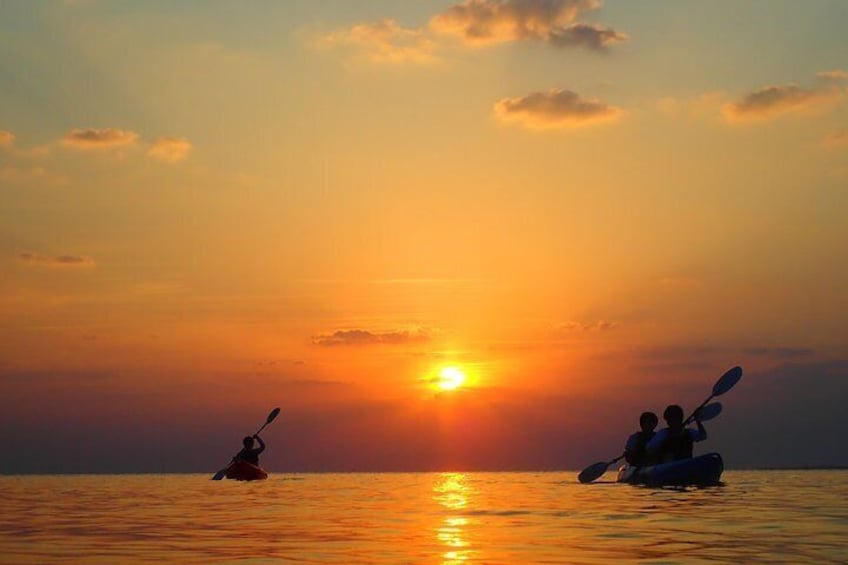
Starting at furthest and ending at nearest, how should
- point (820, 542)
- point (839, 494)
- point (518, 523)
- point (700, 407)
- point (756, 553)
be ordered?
point (700, 407), point (839, 494), point (518, 523), point (820, 542), point (756, 553)

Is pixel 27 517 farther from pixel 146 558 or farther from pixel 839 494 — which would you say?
pixel 839 494

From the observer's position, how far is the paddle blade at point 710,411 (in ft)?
113

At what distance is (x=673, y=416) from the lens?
31.5 metres

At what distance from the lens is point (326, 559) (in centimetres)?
1343

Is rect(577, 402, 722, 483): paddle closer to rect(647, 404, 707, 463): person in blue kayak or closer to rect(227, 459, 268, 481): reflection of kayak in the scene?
rect(647, 404, 707, 463): person in blue kayak

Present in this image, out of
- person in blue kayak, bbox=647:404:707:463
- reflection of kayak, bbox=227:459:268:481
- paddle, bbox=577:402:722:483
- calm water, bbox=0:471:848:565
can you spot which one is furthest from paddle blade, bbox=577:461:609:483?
reflection of kayak, bbox=227:459:268:481

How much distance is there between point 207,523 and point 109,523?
217cm

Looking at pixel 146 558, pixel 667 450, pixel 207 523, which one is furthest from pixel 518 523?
pixel 667 450

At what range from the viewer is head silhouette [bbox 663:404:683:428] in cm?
3144

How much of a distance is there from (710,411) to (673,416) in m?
3.76

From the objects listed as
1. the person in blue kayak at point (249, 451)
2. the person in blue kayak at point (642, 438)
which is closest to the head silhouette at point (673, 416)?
the person in blue kayak at point (642, 438)

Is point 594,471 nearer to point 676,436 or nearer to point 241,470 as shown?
point 676,436

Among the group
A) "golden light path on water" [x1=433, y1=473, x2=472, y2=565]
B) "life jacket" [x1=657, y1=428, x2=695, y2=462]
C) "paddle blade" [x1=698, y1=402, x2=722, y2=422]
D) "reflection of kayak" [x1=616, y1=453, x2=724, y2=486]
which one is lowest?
"golden light path on water" [x1=433, y1=473, x2=472, y2=565]

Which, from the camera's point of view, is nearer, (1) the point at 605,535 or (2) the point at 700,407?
(1) the point at 605,535
